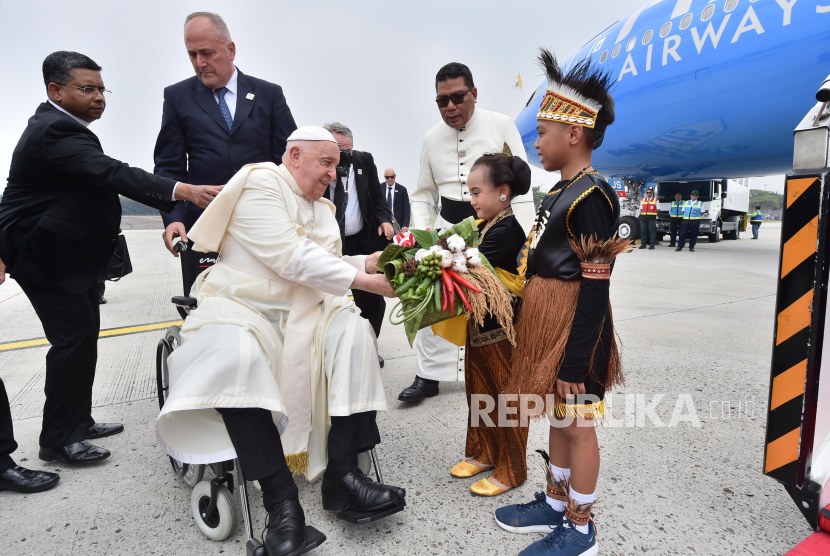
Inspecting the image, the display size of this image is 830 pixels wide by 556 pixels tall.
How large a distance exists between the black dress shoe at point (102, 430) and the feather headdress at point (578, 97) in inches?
112

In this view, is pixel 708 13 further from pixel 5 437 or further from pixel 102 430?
pixel 5 437

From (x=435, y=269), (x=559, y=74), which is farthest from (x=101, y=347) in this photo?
(x=559, y=74)

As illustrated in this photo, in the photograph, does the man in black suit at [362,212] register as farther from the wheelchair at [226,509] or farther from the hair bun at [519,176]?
the wheelchair at [226,509]

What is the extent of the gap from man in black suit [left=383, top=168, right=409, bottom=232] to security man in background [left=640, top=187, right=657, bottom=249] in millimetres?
8900

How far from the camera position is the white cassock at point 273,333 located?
1.73 meters

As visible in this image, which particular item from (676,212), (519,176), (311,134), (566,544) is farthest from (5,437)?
(676,212)

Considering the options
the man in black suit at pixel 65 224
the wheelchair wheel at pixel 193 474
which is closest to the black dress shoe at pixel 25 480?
the man in black suit at pixel 65 224

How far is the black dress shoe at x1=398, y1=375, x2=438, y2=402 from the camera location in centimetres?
320

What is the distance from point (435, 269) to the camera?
1.75 meters

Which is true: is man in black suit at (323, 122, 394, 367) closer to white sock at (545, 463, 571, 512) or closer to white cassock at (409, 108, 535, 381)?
white cassock at (409, 108, 535, 381)

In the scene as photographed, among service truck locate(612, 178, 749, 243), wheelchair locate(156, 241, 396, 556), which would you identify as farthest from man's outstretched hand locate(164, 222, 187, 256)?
service truck locate(612, 178, 749, 243)

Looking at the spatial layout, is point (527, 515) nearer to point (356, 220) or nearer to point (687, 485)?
point (687, 485)

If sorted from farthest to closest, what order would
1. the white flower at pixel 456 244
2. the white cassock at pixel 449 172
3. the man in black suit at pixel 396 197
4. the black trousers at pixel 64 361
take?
the man in black suit at pixel 396 197, the white cassock at pixel 449 172, the black trousers at pixel 64 361, the white flower at pixel 456 244

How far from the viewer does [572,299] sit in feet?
5.52
